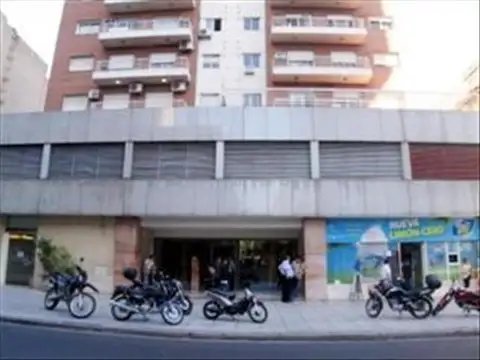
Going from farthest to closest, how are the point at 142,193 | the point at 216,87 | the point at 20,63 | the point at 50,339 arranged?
the point at 20,63 → the point at 216,87 → the point at 142,193 → the point at 50,339

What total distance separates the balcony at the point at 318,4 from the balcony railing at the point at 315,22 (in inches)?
40.3

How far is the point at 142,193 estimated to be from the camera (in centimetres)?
1750

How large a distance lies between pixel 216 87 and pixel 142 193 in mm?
9667

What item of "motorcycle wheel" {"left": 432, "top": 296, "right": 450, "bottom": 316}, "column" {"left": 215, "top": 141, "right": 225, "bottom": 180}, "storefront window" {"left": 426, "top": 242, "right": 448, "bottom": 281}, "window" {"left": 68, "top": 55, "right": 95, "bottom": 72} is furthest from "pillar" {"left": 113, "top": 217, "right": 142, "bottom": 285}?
"window" {"left": 68, "top": 55, "right": 95, "bottom": 72}

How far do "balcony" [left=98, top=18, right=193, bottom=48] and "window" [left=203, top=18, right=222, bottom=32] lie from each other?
1.27 metres

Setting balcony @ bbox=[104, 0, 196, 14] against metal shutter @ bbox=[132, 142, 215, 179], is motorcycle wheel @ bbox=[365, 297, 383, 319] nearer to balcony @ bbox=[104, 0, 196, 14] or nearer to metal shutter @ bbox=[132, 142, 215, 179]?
metal shutter @ bbox=[132, 142, 215, 179]

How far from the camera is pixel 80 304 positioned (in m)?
11.8

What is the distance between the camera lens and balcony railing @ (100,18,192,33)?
83.8 feet

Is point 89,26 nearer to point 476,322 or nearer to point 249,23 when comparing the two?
point 249,23

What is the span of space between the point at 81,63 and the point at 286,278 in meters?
17.3

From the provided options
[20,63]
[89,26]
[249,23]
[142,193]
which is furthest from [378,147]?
[20,63]

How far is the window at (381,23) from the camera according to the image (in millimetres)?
26438

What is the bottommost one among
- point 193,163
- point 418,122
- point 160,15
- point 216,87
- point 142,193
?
point 142,193

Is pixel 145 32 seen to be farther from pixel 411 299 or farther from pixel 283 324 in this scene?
pixel 411 299
